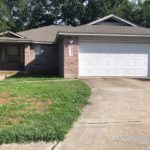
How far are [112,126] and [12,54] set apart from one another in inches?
850

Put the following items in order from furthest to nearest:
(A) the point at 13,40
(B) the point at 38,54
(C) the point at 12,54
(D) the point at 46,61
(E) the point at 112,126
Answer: (D) the point at 46,61 < (C) the point at 12,54 < (B) the point at 38,54 < (A) the point at 13,40 < (E) the point at 112,126

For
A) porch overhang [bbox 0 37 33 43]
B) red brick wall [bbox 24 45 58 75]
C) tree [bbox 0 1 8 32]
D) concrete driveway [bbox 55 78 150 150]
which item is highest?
tree [bbox 0 1 8 32]

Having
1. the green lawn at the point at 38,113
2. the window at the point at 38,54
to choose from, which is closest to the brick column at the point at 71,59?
the window at the point at 38,54

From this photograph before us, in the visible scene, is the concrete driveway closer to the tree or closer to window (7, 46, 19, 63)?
window (7, 46, 19, 63)

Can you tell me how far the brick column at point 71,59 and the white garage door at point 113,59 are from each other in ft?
1.24

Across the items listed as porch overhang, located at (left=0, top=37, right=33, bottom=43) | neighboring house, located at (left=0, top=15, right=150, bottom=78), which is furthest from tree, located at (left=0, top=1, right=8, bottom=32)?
neighboring house, located at (left=0, top=15, right=150, bottom=78)

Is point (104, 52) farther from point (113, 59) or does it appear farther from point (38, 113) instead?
point (38, 113)

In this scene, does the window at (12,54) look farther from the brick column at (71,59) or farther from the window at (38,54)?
the brick column at (71,59)

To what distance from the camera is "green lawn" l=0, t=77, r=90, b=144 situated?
720 centimetres

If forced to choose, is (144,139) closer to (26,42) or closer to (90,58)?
(90,58)

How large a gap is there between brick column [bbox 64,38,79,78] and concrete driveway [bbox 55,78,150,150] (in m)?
9.26

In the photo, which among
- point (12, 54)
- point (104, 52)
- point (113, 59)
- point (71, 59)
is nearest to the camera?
point (71, 59)

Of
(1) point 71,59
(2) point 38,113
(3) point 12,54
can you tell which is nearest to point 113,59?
(1) point 71,59

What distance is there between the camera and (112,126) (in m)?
8.15
